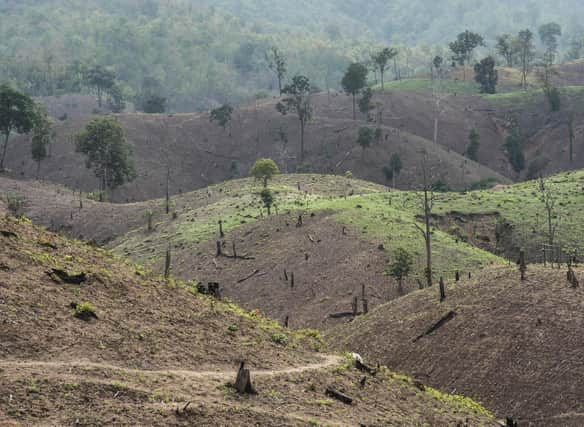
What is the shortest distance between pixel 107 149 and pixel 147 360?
112 m

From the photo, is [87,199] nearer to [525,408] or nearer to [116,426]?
[525,408]

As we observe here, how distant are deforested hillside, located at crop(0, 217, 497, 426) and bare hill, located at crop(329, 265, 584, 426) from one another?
364 centimetres

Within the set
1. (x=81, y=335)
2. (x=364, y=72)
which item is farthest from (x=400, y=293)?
(x=364, y=72)

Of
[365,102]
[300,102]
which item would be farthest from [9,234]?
[365,102]

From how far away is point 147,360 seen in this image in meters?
28.8

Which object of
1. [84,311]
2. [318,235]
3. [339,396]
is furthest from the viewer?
[318,235]

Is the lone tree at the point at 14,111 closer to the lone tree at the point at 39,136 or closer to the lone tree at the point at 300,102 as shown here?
the lone tree at the point at 39,136

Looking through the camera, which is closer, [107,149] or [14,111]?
[107,149]

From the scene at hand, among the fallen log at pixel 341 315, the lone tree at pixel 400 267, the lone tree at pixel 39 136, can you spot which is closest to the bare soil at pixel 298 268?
the fallen log at pixel 341 315

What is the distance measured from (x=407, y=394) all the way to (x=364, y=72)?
147461 millimetres

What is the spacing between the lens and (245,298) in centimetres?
7756

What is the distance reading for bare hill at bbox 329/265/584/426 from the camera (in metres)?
41.4

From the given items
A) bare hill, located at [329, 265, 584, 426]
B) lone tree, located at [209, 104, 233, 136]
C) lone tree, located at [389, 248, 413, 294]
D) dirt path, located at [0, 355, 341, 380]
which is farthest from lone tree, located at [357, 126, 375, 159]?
dirt path, located at [0, 355, 341, 380]

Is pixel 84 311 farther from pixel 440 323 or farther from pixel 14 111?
pixel 14 111
